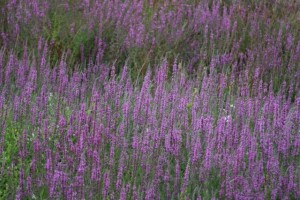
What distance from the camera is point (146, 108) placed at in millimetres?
3691

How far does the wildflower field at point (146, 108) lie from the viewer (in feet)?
10.1

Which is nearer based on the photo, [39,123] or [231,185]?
[231,185]

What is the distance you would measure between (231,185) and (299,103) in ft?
3.36

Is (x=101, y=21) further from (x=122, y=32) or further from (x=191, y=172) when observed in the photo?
(x=191, y=172)

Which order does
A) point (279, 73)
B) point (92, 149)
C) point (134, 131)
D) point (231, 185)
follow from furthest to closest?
point (279, 73), point (134, 131), point (92, 149), point (231, 185)

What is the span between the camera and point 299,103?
3826 millimetres

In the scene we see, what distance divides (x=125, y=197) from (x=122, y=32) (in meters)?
2.91

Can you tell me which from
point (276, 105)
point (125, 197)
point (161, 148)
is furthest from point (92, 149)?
point (276, 105)

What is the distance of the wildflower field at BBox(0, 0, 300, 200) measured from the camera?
3072 mm

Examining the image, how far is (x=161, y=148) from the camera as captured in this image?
3.29 meters

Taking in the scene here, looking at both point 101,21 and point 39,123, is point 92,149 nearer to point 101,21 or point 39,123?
point 39,123

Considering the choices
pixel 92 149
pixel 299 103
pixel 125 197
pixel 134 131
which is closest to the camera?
pixel 125 197

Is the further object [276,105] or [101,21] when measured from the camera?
[101,21]

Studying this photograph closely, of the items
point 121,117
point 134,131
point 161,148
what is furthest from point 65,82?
point 161,148
